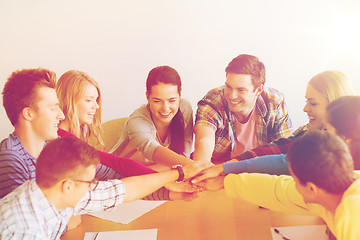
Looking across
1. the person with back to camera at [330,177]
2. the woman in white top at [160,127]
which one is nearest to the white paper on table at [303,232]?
the person with back to camera at [330,177]

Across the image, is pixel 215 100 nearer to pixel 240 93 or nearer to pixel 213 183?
pixel 240 93

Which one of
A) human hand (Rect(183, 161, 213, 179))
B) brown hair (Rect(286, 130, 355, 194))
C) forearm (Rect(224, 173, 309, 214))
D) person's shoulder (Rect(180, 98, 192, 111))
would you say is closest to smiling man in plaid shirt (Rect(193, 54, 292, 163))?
person's shoulder (Rect(180, 98, 192, 111))

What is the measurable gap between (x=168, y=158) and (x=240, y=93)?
2.01 ft

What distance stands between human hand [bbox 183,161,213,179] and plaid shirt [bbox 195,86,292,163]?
0.42 m

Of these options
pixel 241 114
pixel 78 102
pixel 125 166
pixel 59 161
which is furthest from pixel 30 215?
pixel 241 114

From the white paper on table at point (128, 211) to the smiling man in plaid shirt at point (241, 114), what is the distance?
613mm

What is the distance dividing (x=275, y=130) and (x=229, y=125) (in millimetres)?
291

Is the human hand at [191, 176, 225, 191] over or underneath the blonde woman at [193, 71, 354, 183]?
underneath

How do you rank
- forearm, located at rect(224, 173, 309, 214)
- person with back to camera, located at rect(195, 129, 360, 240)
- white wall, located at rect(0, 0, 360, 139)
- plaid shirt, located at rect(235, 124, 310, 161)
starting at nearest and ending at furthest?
person with back to camera, located at rect(195, 129, 360, 240) → forearm, located at rect(224, 173, 309, 214) → plaid shirt, located at rect(235, 124, 310, 161) → white wall, located at rect(0, 0, 360, 139)

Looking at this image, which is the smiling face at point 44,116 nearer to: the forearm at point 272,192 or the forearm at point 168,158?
the forearm at point 168,158

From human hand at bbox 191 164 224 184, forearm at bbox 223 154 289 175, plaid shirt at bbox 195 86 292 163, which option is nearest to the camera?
forearm at bbox 223 154 289 175

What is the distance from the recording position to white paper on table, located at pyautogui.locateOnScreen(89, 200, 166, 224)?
1581 millimetres

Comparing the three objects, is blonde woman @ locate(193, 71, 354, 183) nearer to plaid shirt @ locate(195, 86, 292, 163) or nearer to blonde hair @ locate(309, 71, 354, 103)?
blonde hair @ locate(309, 71, 354, 103)

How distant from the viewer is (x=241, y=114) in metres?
2.38
